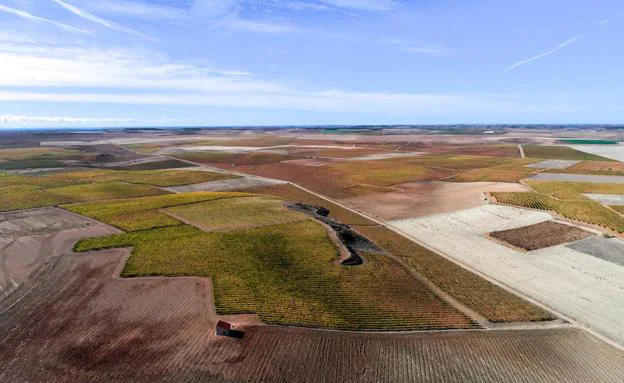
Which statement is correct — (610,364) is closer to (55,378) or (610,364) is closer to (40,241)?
(55,378)

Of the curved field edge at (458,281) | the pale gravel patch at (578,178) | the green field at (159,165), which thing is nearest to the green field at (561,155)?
the pale gravel patch at (578,178)

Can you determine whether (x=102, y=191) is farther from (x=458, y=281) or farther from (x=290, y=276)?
(x=458, y=281)

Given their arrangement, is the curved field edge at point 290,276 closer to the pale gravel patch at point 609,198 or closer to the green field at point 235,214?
the green field at point 235,214

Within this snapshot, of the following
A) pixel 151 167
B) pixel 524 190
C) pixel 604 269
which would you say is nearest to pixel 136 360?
pixel 604 269

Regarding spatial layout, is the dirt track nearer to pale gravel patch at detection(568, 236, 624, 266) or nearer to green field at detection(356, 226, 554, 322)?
green field at detection(356, 226, 554, 322)

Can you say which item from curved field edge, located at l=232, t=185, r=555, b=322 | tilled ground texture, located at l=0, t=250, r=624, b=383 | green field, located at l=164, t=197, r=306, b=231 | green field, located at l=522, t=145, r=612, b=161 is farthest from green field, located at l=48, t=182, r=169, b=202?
green field, located at l=522, t=145, r=612, b=161

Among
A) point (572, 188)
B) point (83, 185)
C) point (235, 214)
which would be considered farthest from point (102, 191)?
point (572, 188)
